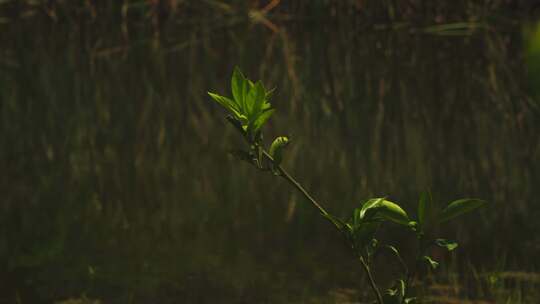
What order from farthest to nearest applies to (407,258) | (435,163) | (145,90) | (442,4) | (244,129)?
(442,4) → (145,90) → (435,163) → (407,258) → (244,129)

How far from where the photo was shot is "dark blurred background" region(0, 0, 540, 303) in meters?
1.53

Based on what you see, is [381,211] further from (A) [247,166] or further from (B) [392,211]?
(A) [247,166]

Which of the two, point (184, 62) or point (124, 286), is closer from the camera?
point (124, 286)

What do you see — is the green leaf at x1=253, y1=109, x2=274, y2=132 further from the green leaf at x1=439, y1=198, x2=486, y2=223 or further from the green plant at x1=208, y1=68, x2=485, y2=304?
the green leaf at x1=439, y1=198, x2=486, y2=223

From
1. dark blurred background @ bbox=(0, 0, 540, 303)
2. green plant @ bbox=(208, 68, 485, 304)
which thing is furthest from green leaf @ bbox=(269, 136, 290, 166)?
dark blurred background @ bbox=(0, 0, 540, 303)

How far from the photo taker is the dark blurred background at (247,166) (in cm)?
153

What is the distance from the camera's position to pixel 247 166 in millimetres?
2127

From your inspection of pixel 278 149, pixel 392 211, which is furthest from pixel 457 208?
pixel 278 149

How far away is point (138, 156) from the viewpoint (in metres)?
2.24

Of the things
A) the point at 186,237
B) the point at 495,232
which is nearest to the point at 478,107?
the point at 495,232

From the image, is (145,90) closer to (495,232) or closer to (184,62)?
(184,62)

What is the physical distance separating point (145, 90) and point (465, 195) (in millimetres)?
1357

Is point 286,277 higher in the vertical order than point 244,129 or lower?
lower

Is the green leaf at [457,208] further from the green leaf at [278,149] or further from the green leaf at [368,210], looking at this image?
the green leaf at [278,149]
